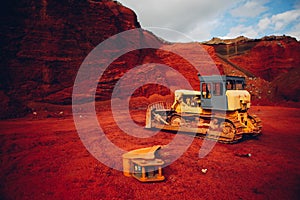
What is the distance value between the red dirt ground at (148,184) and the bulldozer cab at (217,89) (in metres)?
1.63

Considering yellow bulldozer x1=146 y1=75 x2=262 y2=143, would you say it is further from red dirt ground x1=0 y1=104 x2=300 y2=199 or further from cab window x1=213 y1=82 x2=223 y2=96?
red dirt ground x1=0 y1=104 x2=300 y2=199

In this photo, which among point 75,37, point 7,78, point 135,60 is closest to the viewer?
point 7,78

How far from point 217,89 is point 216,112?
100 centimetres

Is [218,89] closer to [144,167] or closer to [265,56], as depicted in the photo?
[144,167]

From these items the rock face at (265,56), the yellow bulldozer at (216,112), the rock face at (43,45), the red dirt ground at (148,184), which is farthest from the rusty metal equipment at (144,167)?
the rock face at (265,56)

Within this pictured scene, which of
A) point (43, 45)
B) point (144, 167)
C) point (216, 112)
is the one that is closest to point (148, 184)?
point (144, 167)

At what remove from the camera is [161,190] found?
4.12 metres

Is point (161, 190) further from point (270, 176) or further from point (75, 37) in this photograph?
point (75, 37)

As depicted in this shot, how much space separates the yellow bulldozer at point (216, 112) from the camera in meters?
7.47

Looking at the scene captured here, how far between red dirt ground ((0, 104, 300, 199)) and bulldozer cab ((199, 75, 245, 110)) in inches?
64.3

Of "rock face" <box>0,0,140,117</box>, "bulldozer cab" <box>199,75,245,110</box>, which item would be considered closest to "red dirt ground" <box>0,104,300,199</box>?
"bulldozer cab" <box>199,75,245,110</box>

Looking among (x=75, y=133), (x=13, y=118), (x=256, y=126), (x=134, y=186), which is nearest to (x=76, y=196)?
(x=134, y=186)

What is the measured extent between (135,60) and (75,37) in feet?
22.6

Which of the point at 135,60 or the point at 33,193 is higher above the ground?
the point at 135,60
